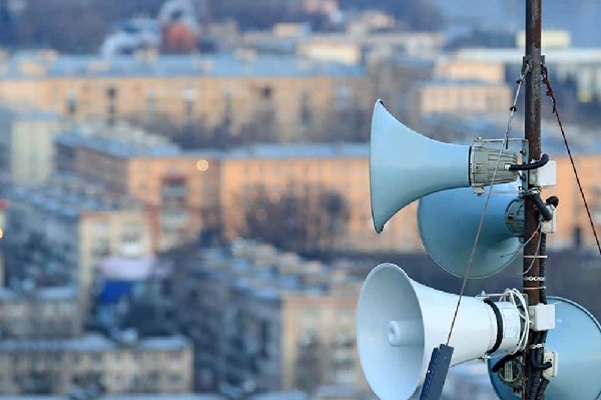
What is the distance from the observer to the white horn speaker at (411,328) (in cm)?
274

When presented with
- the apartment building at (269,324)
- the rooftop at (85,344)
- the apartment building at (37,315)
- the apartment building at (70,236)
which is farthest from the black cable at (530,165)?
the apartment building at (70,236)

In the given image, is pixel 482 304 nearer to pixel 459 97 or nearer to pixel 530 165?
pixel 530 165

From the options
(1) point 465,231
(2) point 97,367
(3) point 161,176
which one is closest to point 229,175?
(3) point 161,176

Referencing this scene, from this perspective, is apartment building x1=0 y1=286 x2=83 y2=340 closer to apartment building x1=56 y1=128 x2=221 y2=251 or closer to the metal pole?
apartment building x1=56 y1=128 x2=221 y2=251

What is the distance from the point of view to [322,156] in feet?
103

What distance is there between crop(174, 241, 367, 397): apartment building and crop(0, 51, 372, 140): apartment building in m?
13.8

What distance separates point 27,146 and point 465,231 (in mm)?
31784

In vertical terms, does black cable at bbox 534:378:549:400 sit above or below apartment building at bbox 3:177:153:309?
above

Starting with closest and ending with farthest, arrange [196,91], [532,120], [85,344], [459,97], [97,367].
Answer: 1. [532,120]
2. [97,367]
3. [85,344]
4. [459,97]
5. [196,91]

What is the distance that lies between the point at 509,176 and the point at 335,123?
115 ft

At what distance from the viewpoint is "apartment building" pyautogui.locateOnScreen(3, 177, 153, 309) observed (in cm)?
2575

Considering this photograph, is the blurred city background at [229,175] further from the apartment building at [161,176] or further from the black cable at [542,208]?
the black cable at [542,208]

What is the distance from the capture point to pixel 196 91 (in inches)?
1555

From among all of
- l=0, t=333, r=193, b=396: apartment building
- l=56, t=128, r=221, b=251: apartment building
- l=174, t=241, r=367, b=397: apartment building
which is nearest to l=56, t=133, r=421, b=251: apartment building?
l=56, t=128, r=221, b=251: apartment building
